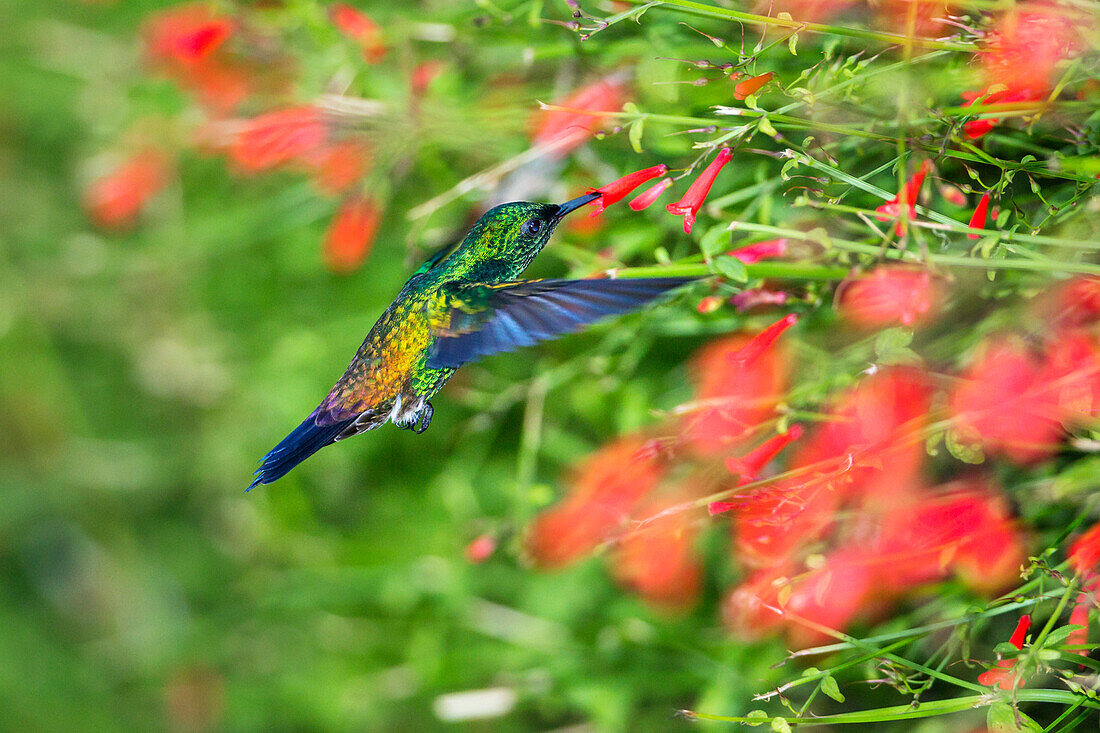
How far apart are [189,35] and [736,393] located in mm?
753

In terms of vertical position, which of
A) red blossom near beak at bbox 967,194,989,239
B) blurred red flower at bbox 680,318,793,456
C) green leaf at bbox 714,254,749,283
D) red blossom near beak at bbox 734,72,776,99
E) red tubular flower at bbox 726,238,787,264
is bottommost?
blurred red flower at bbox 680,318,793,456

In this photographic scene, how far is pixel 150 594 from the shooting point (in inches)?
83.4

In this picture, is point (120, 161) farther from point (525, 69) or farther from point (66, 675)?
point (66, 675)

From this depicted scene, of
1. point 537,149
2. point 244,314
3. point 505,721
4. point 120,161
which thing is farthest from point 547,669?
point 120,161

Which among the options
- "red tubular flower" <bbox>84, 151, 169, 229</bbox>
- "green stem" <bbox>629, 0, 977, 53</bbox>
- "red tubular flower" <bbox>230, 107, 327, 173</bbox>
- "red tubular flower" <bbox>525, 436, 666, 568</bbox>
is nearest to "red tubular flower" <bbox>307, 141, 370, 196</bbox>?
"red tubular flower" <bbox>230, 107, 327, 173</bbox>

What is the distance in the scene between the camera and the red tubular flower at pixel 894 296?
1.77 feet

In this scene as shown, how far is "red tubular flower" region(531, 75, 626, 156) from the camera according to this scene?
61 centimetres

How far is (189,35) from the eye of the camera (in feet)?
3.11

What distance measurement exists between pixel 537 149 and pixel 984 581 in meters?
0.46

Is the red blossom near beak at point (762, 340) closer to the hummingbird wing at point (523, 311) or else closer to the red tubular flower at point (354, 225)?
the hummingbird wing at point (523, 311)

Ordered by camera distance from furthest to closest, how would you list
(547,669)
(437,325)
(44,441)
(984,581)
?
(44,441) < (547,669) < (984,581) < (437,325)

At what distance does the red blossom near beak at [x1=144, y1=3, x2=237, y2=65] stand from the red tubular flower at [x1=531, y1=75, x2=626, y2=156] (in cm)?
44

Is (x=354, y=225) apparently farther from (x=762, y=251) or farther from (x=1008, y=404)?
(x=1008, y=404)

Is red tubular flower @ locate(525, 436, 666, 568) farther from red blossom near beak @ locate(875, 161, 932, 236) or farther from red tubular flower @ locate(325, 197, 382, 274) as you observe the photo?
red tubular flower @ locate(325, 197, 382, 274)
